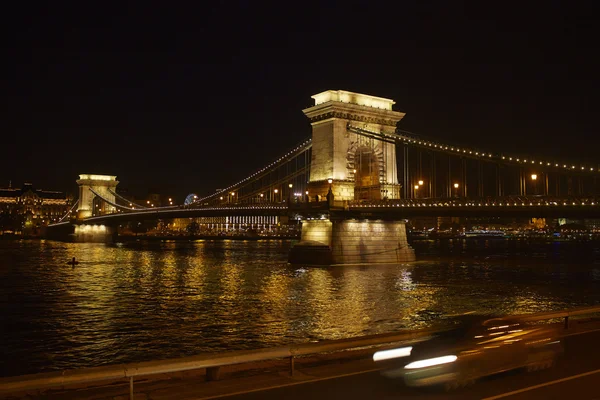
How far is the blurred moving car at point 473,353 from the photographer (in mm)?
8258

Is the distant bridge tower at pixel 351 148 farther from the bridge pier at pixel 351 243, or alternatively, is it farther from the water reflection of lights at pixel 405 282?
the water reflection of lights at pixel 405 282

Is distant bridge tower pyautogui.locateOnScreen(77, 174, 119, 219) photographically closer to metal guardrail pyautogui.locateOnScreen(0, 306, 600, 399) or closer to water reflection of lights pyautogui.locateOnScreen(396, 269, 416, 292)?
water reflection of lights pyautogui.locateOnScreen(396, 269, 416, 292)

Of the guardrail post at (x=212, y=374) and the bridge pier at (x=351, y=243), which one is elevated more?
the bridge pier at (x=351, y=243)

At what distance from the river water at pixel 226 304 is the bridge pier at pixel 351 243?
168cm

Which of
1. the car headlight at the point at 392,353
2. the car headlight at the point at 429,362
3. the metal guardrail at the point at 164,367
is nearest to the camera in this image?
the metal guardrail at the point at 164,367

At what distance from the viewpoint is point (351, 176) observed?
5119 centimetres

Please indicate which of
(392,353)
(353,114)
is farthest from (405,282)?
(392,353)

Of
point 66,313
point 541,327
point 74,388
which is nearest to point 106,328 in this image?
point 66,313

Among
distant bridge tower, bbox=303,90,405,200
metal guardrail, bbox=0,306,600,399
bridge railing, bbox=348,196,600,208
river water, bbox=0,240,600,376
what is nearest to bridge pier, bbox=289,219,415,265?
river water, bbox=0,240,600,376

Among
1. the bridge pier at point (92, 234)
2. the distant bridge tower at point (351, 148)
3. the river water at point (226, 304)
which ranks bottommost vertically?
the river water at point (226, 304)

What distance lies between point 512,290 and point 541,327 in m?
25.2

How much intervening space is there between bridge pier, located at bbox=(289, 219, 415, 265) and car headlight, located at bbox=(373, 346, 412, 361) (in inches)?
1431

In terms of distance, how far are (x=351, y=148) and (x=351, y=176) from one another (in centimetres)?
238

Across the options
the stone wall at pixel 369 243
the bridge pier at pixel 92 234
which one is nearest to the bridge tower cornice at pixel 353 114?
the stone wall at pixel 369 243
